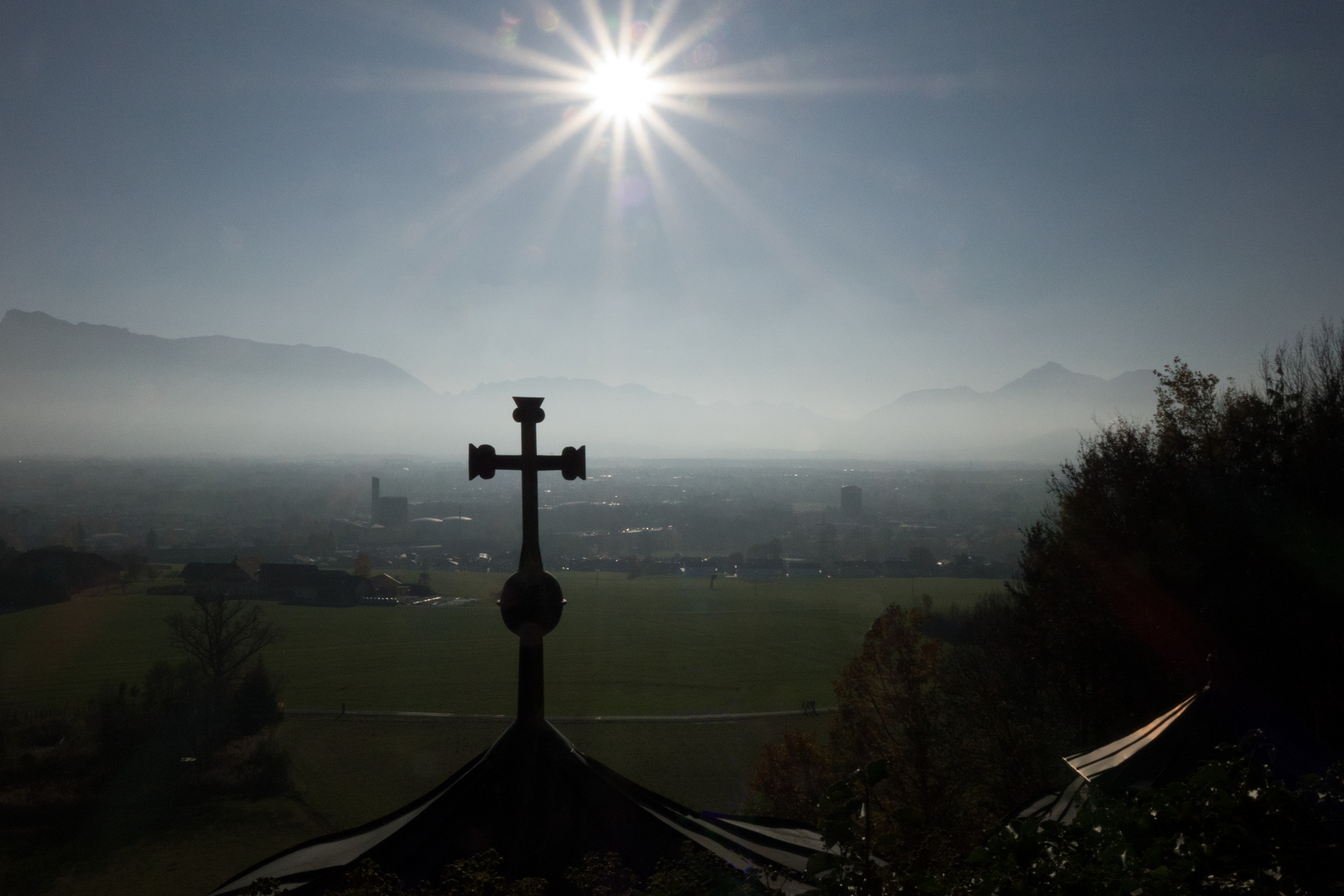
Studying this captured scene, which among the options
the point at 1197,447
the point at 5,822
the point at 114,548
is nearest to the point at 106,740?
the point at 5,822

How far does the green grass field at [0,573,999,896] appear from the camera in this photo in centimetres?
1773

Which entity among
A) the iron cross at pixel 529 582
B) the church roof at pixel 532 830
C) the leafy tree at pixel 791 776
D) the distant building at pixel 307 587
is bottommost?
the leafy tree at pixel 791 776

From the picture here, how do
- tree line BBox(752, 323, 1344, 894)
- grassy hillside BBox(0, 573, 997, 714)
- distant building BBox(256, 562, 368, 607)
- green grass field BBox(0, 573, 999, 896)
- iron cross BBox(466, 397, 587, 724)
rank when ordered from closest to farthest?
iron cross BBox(466, 397, 587, 724)
tree line BBox(752, 323, 1344, 894)
green grass field BBox(0, 573, 999, 896)
grassy hillside BBox(0, 573, 997, 714)
distant building BBox(256, 562, 368, 607)

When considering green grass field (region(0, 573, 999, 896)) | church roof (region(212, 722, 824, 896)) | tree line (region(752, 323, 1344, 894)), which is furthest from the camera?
green grass field (region(0, 573, 999, 896))

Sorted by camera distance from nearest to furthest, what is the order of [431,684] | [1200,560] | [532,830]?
1. [532,830]
2. [1200,560]
3. [431,684]

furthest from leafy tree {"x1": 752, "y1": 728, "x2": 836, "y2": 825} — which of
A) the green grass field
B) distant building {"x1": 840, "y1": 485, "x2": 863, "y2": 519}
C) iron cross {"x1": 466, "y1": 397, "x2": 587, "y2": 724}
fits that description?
distant building {"x1": 840, "y1": 485, "x2": 863, "y2": 519}

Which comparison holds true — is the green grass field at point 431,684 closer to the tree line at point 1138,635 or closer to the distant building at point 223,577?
the distant building at point 223,577

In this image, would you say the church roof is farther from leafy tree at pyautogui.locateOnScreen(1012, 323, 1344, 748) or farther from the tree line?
leafy tree at pyautogui.locateOnScreen(1012, 323, 1344, 748)

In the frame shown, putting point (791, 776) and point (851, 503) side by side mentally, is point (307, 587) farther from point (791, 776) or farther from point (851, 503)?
point (851, 503)

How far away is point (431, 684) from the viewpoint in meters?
32.1

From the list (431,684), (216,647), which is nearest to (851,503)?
(431,684)

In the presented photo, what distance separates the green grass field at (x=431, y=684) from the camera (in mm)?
17734

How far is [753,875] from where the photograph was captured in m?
2.58

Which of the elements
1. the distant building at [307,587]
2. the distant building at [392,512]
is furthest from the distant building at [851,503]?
the distant building at [307,587]
